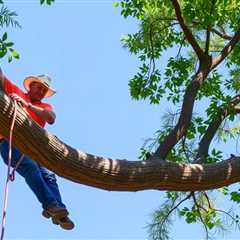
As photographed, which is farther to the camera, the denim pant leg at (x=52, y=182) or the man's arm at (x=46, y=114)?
the denim pant leg at (x=52, y=182)

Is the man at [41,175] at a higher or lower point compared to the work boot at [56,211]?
higher

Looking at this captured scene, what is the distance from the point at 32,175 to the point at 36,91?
0.72m

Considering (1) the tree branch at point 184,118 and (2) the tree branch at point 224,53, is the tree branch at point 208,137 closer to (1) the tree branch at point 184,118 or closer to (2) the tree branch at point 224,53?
(1) the tree branch at point 184,118

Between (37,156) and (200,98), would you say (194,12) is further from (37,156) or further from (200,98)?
(37,156)

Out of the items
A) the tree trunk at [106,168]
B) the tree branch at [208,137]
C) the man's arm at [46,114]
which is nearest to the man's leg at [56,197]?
the man's arm at [46,114]

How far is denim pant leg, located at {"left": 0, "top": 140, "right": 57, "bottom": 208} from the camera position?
4406mm

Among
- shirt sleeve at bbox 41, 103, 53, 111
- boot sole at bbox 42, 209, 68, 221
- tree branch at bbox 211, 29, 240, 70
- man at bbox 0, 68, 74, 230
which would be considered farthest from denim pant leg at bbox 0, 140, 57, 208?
tree branch at bbox 211, 29, 240, 70

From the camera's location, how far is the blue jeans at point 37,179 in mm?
4398

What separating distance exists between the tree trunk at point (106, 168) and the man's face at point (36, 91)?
118cm

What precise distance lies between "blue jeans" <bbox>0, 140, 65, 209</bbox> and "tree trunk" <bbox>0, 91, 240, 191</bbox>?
2.22ft

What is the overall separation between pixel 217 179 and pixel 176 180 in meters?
0.32

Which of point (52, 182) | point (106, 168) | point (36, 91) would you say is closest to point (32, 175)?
point (52, 182)

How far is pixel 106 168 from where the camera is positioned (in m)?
3.78

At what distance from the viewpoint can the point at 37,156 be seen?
358 cm
